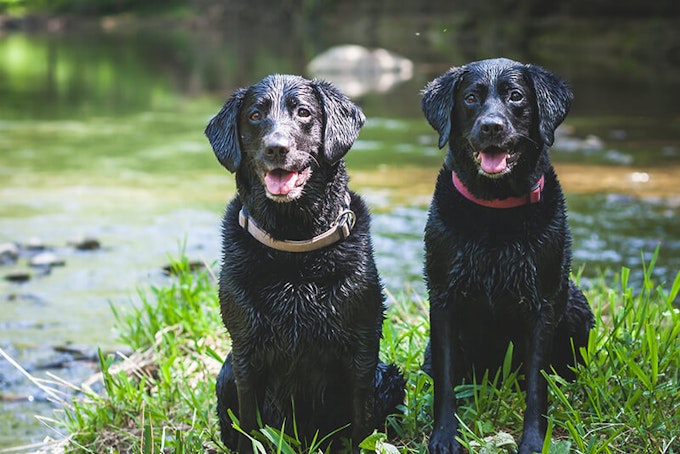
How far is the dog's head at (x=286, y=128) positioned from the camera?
11.7 ft

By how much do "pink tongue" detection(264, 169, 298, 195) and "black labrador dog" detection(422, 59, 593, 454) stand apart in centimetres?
61

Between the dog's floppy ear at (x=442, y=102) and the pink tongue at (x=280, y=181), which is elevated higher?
the dog's floppy ear at (x=442, y=102)

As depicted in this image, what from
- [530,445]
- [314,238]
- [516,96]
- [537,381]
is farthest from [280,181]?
[530,445]

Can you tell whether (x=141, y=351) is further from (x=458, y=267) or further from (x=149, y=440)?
(x=458, y=267)

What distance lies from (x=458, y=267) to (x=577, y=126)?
12.1 metres

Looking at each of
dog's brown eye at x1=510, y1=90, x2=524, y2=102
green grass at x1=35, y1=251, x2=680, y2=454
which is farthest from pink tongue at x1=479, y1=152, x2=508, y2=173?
green grass at x1=35, y1=251, x2=680, y2=454

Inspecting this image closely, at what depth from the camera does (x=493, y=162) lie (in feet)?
11.7

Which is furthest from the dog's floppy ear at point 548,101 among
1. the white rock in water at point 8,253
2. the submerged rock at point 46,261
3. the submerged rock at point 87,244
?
the white rock in water at point 8,253

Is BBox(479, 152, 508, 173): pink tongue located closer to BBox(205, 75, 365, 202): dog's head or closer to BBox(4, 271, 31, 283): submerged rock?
BBox(205, 75, 365, 202): dog's head

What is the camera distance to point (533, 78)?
366 centimetres

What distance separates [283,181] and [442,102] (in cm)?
74

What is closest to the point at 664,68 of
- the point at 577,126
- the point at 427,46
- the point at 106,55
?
the point at 577,126

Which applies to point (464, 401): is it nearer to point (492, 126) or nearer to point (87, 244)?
point (492, 126)

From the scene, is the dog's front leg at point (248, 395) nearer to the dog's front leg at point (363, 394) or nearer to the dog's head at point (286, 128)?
the dog's front leg at point (363, 394)
